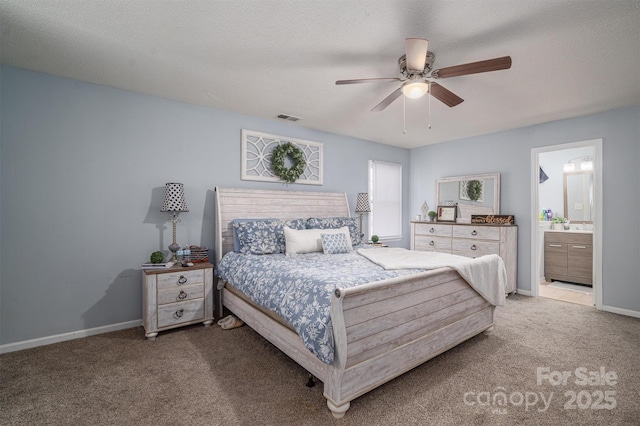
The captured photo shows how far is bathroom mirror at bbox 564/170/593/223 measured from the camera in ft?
17.6

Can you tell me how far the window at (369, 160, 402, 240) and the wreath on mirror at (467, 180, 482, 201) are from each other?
1.29 meters

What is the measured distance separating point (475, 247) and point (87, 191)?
204 inches

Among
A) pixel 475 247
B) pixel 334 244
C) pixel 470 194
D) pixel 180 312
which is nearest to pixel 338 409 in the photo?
pixel 334 244

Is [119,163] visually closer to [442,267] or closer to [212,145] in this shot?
[212,145]

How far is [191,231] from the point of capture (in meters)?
3.65

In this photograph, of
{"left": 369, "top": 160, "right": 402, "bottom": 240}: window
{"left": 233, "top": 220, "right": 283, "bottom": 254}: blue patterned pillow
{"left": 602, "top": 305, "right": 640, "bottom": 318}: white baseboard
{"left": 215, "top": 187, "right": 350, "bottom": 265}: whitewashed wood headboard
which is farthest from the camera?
{"left": 369, "top": 160, "right": 402, "bottom": 240}: window

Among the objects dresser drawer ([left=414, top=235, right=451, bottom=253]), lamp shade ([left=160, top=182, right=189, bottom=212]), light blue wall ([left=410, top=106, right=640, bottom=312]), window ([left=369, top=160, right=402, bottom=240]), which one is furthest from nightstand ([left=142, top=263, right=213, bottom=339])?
light blue wall ([left=410, top=106, right=640, bottom=312])

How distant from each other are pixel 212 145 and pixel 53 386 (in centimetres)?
275

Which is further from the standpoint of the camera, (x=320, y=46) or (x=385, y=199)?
(x=385, y=199)

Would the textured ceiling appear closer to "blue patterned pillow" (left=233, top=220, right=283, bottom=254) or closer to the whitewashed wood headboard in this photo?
the whitewashed wood headboard

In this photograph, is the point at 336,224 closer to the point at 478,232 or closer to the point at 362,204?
the point at 362,204

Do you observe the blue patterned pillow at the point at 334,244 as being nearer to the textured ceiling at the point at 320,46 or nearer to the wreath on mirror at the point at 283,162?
the wreath on mirror at the point at 283,162

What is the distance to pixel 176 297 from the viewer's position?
307cm

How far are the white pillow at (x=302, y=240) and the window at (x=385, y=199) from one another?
2.10 m
